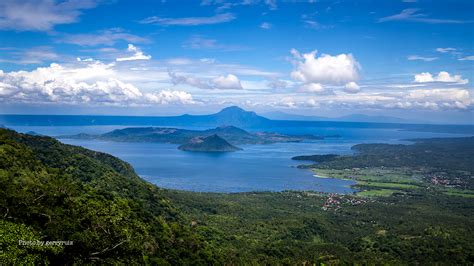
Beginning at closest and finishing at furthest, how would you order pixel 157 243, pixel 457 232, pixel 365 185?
pixel 157 243
pixel 457 232
pixel 365 185

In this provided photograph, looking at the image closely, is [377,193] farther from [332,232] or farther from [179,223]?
[179,223]

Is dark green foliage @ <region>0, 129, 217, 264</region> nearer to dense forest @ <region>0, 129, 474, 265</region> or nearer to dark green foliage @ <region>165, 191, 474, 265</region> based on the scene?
dense forest @ <region>0, 129, 474, 265</region>

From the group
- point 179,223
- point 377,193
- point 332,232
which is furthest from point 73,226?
point 377,193

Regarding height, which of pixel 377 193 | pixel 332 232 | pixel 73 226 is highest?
pixel 73 226

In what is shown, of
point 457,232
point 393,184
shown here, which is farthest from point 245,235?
point 393,184

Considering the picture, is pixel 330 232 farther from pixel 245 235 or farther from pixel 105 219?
pixel 105 219

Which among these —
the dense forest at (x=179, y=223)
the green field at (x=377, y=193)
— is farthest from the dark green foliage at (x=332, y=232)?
the green field at (x=377, y=193)

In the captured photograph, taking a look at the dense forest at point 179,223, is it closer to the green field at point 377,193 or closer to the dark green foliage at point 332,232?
the dark green foliage at point 332,232

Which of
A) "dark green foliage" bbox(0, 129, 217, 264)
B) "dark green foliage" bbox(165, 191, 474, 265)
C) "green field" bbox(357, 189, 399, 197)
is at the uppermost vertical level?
"dark green foliage" bbox(0, 129, 217, 264)

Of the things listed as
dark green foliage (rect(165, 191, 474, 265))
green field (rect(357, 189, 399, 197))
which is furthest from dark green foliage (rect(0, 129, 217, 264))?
green field (rect(357, 189, 399, 197))
